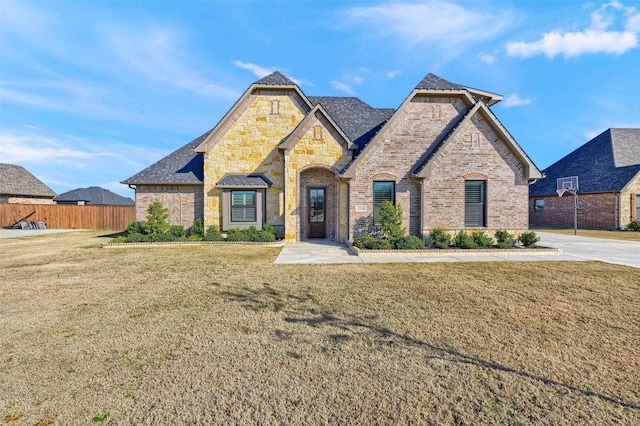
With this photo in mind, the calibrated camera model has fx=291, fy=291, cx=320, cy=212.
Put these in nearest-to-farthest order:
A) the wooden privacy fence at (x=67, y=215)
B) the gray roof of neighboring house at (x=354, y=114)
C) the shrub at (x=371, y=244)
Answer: the shrub at (x=371, y=244)
the gray roof of neighboring house at (x=354, y=114)
the wooden privacy fence at (x=67, y=215)

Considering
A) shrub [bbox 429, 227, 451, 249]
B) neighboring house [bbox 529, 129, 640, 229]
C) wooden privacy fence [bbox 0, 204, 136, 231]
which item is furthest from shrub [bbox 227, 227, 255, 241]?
neighboring house [bbox 529, 129, 640, 229]

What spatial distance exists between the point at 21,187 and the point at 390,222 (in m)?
40.5

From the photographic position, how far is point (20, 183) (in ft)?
105

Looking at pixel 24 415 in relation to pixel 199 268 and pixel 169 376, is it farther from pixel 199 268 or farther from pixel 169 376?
pixel 199 268

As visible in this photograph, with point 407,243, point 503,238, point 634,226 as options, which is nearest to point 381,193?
point 407,243

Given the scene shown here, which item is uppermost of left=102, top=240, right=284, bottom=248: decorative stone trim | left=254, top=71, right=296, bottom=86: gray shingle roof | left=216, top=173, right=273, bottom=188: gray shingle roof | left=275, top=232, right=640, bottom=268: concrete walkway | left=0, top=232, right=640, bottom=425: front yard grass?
left=254, top=71, right=296, bottom=86: gray shingle roof

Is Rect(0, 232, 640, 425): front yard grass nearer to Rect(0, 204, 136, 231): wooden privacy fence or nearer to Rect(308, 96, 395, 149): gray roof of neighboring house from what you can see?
Rect(308, 96, 395, 149): gray roof of neighboring house

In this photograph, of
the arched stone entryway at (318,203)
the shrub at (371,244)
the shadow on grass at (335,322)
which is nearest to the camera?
the shadow on grass at (335,322)

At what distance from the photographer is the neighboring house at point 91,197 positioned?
3600cm

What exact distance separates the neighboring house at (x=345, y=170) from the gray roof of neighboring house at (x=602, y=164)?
59.4ft

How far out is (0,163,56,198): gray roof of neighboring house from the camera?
30.4 m

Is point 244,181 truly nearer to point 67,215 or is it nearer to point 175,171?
point 175,171

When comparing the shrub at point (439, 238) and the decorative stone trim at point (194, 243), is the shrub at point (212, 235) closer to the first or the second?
the decorative stone trim at point (194, 243)

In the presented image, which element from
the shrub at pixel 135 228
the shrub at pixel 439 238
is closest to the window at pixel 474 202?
the shrub at pixel 439 238
